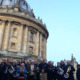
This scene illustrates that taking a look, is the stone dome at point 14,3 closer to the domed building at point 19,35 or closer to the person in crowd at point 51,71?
the domed building at point 19,35

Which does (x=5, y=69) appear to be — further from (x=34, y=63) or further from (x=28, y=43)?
(x=28, y=43)

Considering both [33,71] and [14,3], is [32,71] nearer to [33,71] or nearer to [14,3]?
[33,71]

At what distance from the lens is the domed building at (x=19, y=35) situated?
31.2 m

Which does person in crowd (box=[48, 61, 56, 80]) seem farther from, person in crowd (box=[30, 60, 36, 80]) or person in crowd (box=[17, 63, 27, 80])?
person in crowd (box=[17, 63, 27, 80])

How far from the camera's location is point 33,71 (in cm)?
1314

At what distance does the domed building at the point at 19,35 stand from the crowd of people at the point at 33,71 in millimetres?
16646

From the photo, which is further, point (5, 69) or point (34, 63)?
point (34, 63)

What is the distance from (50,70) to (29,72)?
208cm

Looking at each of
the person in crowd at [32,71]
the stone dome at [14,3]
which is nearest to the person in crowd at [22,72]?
the person in crowd at [32,71]

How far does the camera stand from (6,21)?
32562mm

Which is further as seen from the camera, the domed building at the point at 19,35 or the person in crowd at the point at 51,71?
the domed building at the point at 19,35

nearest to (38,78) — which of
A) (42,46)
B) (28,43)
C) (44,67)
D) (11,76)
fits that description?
(44,67)

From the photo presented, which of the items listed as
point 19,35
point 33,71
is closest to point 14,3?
point 19,35

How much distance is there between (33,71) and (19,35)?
2081cm
